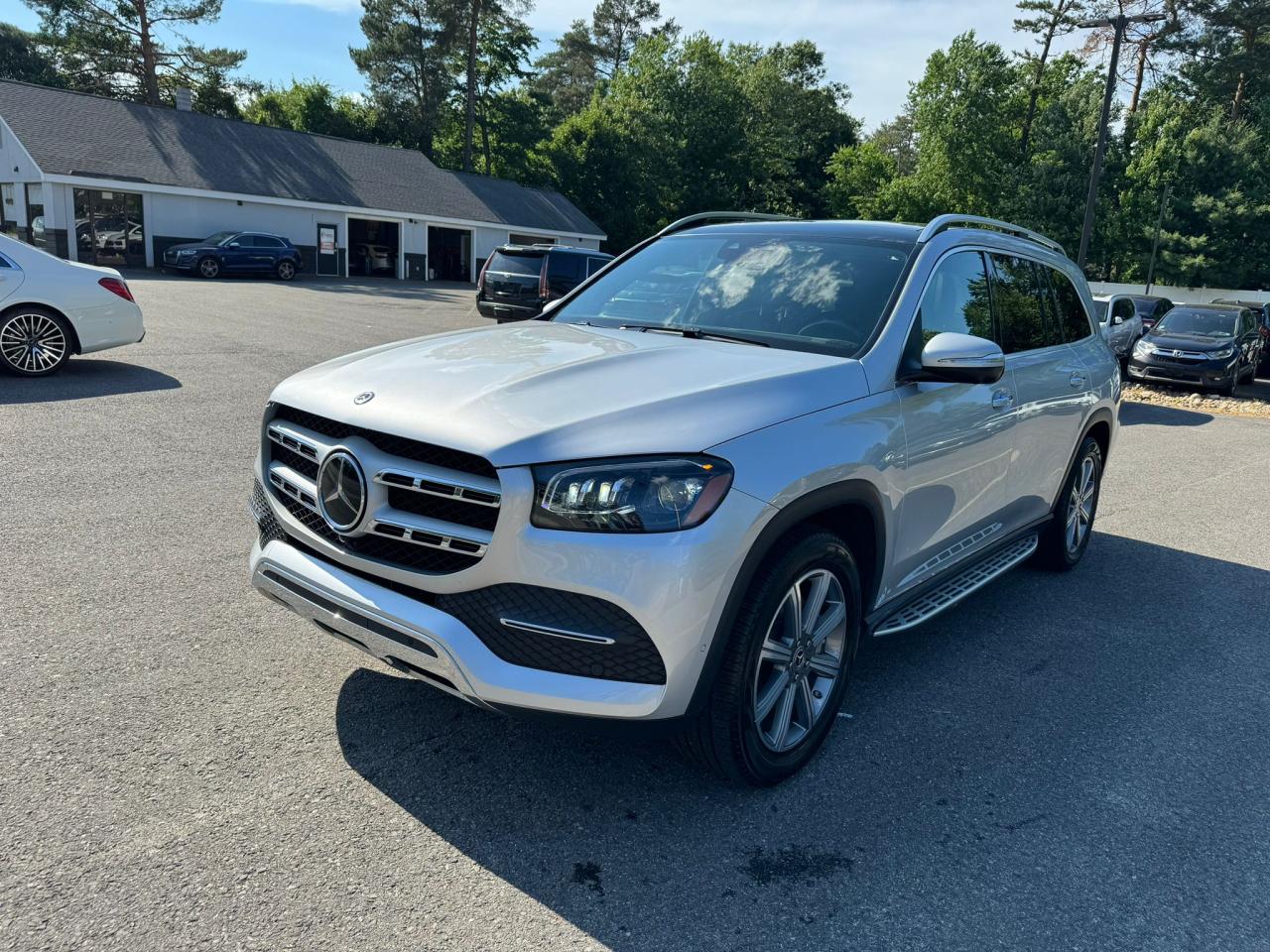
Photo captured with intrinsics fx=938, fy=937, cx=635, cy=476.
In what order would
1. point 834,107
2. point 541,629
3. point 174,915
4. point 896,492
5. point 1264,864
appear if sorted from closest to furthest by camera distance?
point 174,915 → point 541,629 → point 1264,864 → point 896,492 → point 834,107

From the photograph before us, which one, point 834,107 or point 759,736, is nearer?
point 759,736

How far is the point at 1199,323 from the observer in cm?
1803

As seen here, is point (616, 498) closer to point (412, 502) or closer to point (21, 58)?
point (412, 502)

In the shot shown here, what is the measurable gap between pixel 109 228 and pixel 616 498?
3410 cm

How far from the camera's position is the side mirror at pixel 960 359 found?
133 inches

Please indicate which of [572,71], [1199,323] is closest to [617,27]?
[572,71]

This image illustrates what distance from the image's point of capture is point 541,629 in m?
2.59

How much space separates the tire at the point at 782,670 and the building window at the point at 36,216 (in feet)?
111

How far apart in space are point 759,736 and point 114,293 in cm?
959

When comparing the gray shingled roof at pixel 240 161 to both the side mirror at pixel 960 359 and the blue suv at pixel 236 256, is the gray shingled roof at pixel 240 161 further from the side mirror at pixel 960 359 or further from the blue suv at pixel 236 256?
the side mirror at pixel 960 359

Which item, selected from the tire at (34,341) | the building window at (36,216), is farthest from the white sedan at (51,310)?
the building window at (36,216)

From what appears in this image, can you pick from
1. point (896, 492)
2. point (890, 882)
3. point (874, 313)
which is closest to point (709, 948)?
point (890, 882)

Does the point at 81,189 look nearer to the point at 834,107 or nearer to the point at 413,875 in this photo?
the point at 413,875

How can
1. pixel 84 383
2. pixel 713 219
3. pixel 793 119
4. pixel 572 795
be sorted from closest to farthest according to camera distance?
pixel 572 795 → pixel 713 219 → pixel 84 383 → pixel 793 119
